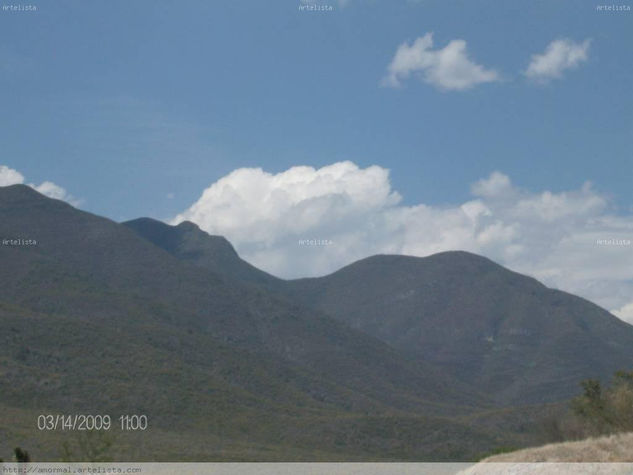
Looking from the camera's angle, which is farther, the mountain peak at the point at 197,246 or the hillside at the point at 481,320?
the mountain peak at the point at 197,246

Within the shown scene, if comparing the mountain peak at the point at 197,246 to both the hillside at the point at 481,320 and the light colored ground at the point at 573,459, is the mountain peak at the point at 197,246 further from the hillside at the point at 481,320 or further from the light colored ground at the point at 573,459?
the light colored ground at the point at 573,459

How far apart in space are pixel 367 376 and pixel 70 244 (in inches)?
1742

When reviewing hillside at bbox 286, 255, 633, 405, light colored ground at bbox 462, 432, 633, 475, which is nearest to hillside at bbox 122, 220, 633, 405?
hillside at bbox 286, 255, 633, 405

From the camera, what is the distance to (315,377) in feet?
262

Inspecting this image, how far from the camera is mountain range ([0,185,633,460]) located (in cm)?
5538

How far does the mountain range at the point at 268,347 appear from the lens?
55.4m

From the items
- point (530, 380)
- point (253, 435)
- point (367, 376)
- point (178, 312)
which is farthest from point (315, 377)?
point (530, 380)

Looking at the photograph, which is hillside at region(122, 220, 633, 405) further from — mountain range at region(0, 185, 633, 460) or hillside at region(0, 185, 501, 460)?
hillside at region(0, 185, 501, 460)
